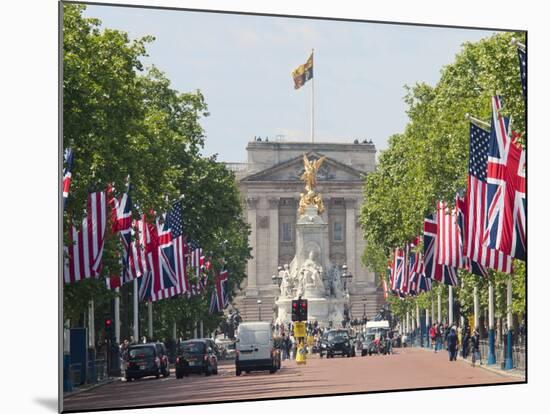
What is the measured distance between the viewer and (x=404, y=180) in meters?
76.1

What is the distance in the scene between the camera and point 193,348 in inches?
2443

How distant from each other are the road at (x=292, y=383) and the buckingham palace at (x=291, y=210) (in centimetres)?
626

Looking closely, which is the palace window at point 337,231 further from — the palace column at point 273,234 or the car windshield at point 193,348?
the car windshield at point 193,348

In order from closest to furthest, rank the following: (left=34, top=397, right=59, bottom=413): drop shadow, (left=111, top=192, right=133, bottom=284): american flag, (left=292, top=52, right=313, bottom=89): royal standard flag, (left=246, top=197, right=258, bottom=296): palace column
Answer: (left=34, top=397, right=59, bottom=413): drop shadow, (left=292, top=52, right=313, bottom=89): royal standard flag, (left=111, top=192, right=133, bottom=284): american flag, (left=246, top=197, right=258, bottom=296): palace column

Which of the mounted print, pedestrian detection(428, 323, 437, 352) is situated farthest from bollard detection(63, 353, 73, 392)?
pedestrian detection(428, 323, 437, 352)

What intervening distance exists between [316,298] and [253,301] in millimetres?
9827

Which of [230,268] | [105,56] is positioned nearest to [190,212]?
[230,268]

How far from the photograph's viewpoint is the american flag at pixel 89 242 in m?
48.8

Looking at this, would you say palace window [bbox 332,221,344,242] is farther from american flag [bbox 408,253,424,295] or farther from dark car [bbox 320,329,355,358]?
dark car [bbox 320,329,355,358]

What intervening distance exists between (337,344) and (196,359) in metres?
16.8

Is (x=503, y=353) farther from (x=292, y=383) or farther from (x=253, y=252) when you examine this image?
(x=253, y=252)

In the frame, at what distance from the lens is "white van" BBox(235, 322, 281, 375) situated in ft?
198

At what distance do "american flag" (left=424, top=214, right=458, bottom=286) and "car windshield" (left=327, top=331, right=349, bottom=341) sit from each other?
693 inches

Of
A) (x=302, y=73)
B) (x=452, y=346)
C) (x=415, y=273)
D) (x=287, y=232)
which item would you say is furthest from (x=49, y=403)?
(x=287, y=232)
